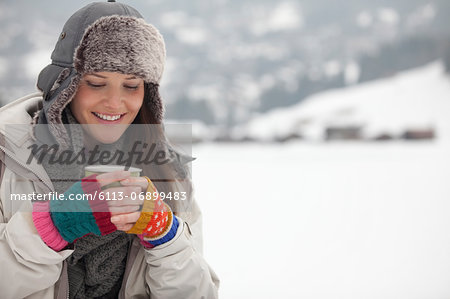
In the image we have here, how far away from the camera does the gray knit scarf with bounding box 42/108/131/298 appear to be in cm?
132

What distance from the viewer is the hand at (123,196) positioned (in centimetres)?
110

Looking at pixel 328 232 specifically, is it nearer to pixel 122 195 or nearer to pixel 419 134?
pixel 122 195

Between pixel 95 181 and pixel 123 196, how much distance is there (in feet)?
0.30

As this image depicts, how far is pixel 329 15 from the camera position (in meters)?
113

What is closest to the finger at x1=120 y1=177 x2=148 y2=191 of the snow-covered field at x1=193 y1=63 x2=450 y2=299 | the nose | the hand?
the hand

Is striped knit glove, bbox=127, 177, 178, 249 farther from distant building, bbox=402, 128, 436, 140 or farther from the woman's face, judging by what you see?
distant building, bbox=402, 128, 436, 140

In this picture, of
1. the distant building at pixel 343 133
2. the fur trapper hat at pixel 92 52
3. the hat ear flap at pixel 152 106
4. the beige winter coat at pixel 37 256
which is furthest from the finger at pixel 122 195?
the distant building at pixel 343 133

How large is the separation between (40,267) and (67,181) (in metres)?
0.30

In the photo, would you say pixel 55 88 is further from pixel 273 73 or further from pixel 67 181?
pixel 273 73

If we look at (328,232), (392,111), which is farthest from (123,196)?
(392,111)

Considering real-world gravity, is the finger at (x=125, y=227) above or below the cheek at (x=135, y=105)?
below

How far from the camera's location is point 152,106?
1536mm

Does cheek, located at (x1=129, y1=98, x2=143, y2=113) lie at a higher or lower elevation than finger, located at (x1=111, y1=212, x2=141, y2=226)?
higher

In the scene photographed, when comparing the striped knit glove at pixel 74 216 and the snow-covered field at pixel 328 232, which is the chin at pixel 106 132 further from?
the snow-covered field at pixel 328 232
